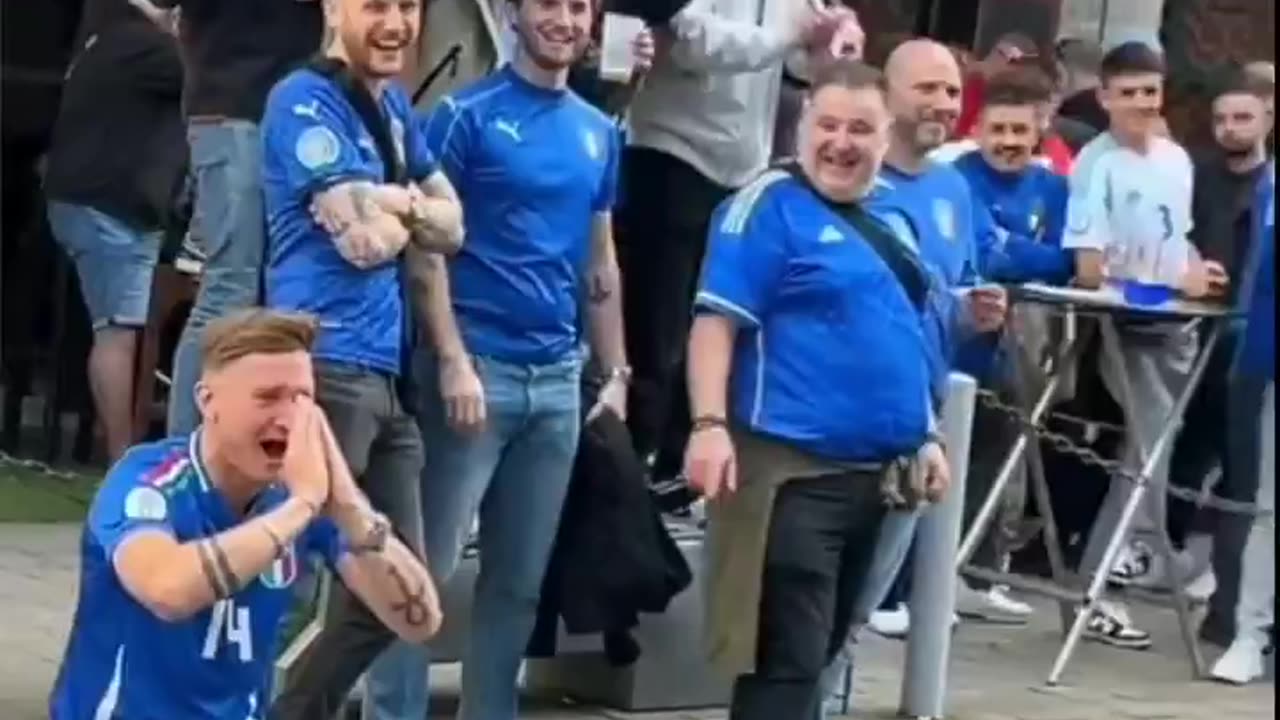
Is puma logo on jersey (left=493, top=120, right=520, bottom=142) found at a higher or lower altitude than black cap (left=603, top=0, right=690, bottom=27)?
lower

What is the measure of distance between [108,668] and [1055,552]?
5.23m

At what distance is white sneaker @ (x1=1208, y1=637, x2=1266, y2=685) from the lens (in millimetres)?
9134

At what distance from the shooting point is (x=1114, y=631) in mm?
9781

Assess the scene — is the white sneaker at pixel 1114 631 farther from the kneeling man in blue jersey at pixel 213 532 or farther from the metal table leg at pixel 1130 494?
the kneeling man in blue jersey at pixel 213 532

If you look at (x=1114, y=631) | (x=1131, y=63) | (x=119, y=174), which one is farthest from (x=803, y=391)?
(x=1114, y=631)

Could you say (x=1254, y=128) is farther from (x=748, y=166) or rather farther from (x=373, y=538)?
(x=373, y=538)

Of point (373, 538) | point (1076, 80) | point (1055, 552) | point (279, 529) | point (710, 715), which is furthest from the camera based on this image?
point (1076, 80)

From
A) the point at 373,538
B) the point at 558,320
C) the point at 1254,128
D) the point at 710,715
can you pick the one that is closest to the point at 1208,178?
the point at 1254,128

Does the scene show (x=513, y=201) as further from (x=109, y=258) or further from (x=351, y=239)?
(x=109, y=258)

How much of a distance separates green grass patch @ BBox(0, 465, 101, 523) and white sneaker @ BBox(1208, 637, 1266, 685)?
3.83 metres

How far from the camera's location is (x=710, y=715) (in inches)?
310

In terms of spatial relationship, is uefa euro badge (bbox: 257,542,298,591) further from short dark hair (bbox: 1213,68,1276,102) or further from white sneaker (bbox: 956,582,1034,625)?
short dark hair (bbox: 1213,68,1276,102)

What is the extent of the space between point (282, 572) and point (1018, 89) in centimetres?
477

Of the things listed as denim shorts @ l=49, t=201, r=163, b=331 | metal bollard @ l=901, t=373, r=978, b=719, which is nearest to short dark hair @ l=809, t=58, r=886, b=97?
metal bollard @ l=901, t=373, r=978, b=719
